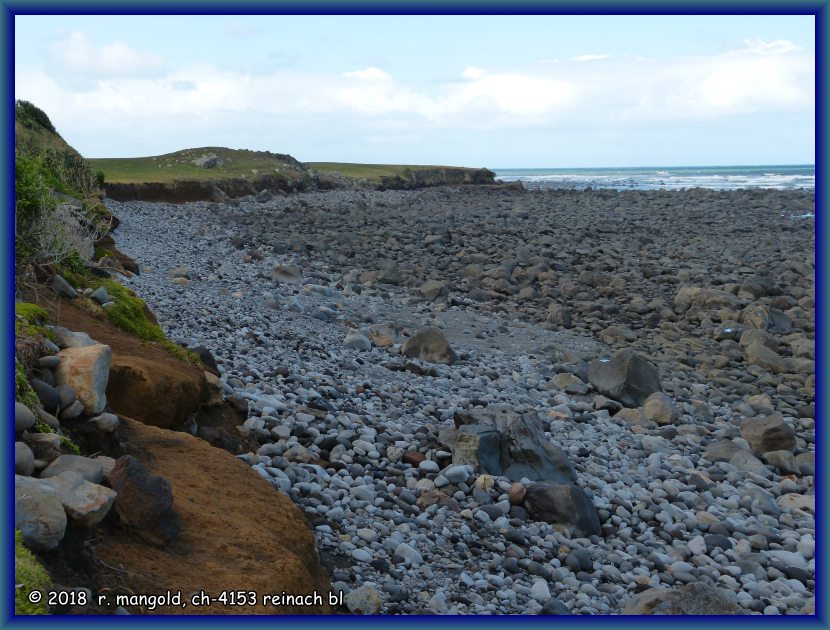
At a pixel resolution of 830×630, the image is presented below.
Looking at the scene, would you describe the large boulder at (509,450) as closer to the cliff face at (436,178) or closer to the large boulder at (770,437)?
the large boulder at (770,437)

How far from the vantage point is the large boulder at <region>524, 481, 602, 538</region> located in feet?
22.6

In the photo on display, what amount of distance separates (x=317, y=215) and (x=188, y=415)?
25.2 m

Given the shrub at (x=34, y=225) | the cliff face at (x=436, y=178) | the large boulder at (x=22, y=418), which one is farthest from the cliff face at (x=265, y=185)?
the large boulder at (x=22, y=418)

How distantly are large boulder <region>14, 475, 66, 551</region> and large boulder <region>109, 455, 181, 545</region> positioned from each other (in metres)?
0.64

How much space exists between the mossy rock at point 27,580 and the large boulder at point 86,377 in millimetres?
1847

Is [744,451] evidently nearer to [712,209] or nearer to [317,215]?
[317,215]

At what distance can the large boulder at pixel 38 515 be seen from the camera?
141 inches

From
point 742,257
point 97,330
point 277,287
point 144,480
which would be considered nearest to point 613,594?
point 144,480

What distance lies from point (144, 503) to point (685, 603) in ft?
12.3

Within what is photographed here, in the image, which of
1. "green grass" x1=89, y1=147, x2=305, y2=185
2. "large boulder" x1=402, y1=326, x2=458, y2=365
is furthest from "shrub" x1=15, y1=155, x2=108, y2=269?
"green grass" x1=89, y1=147, x2=305, y2=185

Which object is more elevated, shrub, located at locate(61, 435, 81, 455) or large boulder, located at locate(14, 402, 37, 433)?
large boulder, located at locate(14, 402, 37, 433)

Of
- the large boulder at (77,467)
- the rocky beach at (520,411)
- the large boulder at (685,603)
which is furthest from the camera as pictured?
the rocky beach at (520,411)

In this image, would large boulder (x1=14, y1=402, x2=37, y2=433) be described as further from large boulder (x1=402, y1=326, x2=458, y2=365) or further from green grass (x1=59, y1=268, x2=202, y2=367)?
large boulder (x1=402, y1=326, x2=458, y2=365)

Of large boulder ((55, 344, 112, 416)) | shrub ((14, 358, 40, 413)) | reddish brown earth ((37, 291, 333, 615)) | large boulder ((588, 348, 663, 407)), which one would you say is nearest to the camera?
reddish brown earth ((37, 291, 333, 615))
